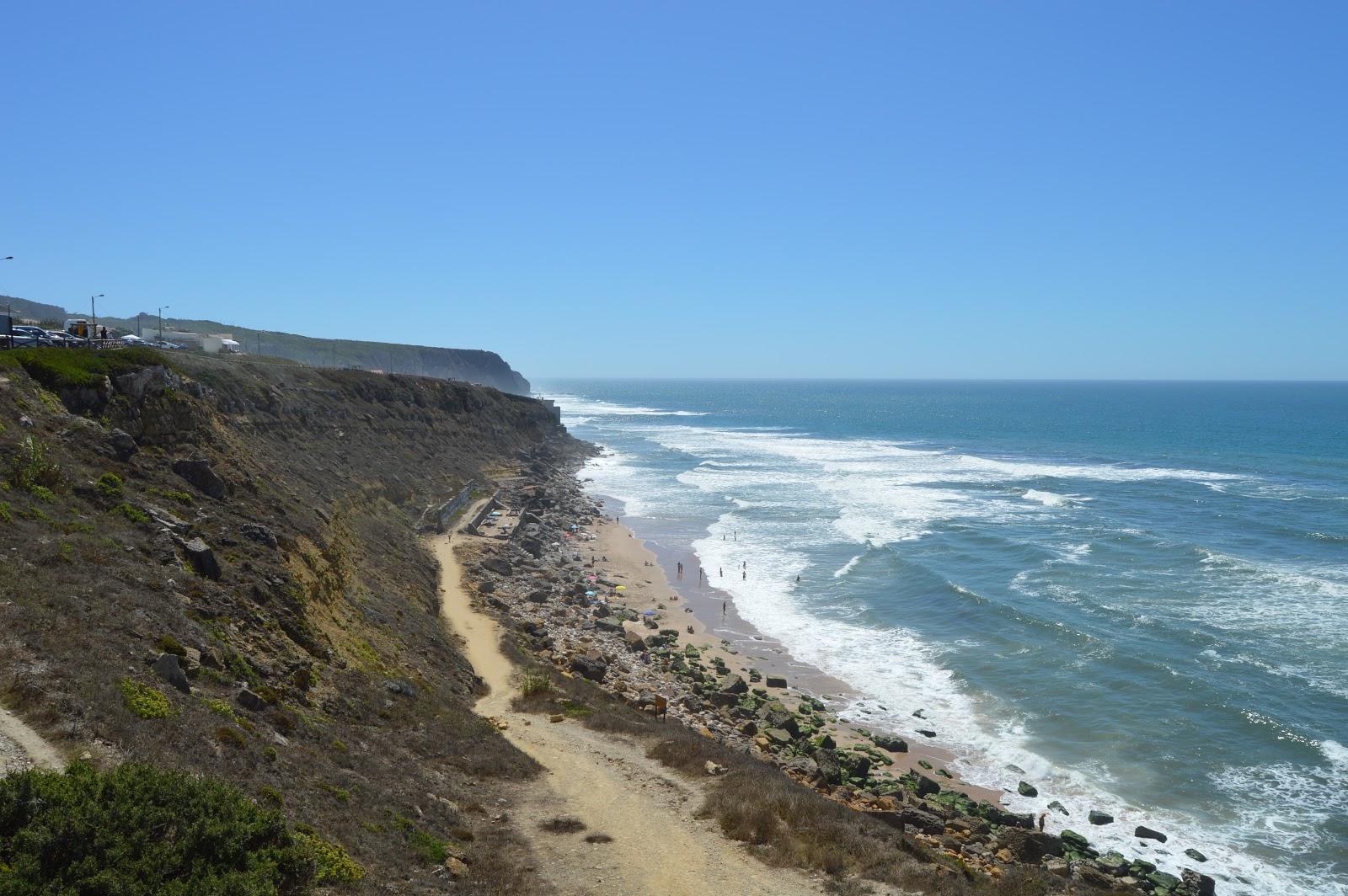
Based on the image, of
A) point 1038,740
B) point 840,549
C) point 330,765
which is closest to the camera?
point 330,765

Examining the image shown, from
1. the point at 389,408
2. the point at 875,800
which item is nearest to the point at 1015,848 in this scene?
the point at 875,800

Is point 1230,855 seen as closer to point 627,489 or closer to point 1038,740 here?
point 1038,740

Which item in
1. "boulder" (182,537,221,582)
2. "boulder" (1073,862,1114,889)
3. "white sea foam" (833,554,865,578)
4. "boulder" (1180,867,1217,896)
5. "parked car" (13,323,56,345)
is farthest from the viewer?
"white sea foam" (833,554,865,578)

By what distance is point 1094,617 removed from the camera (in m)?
34.9

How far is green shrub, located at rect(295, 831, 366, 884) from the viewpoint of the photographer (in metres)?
10.2

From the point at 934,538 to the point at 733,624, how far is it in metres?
19.0

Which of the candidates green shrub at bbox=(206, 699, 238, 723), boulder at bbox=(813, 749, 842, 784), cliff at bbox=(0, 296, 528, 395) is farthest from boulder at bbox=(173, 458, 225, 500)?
cliff at bbox=(0, 296, 528, 395)

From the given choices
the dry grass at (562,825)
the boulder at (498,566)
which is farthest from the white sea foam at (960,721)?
the dry grass at (562,825)

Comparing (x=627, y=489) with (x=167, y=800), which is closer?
(x=167, y=800)

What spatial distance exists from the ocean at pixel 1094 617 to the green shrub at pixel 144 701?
1975 cm

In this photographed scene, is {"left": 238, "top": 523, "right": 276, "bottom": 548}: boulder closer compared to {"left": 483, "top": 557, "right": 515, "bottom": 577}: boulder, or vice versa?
{"left": 238, "top": 523, "right": 276, "bottom": 548}: boulder

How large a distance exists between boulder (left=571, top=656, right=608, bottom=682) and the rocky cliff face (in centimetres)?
412

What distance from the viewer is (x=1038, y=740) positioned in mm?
25266

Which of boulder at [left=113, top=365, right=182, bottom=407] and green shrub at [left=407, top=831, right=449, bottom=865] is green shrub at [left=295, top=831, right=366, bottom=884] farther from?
boulder at [left=113, top=365, right=182, bottom=407]
